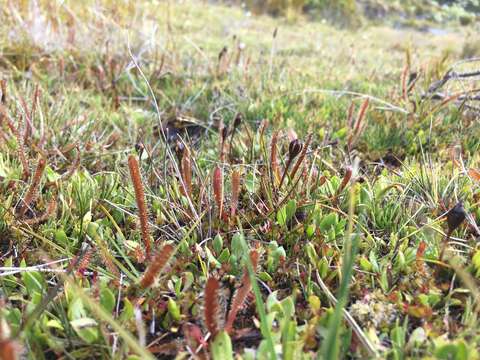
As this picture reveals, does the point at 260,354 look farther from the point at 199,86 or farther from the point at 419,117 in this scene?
the point at 199,86

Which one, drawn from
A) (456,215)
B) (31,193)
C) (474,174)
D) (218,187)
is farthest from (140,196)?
(474,174)

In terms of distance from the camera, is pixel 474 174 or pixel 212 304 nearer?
pixel 212 304

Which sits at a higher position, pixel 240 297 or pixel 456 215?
pixel 456 215

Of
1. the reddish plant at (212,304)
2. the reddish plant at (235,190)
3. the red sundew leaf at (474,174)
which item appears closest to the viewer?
the reddish plant at (212,304)

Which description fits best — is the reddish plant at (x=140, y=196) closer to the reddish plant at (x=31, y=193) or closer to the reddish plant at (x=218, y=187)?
the reddish plant at (x=218, y=187)

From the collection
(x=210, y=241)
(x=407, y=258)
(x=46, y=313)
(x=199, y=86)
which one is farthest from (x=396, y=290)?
(x=199, y=86)

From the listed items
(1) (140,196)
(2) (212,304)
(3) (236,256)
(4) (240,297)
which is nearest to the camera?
(2) (212,304)

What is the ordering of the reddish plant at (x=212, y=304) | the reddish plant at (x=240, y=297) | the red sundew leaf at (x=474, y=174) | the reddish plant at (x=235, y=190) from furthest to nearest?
the red sundew leaf at (x=474, y=174), the reddish plant at (x=235, y=190), the reddish plant at (x=240, y=297), the reddish plant at (x=212, y=304)

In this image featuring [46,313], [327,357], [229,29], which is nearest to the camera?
[327,357]

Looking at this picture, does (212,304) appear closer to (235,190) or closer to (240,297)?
(240,297)

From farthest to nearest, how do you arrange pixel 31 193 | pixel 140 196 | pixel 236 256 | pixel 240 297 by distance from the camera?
pixel 31 193, pixel 236 256, pixel 140 196, pixel 240 297

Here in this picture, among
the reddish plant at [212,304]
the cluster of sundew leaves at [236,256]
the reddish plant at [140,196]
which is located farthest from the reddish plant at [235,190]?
the reddish plant at [212,304]
